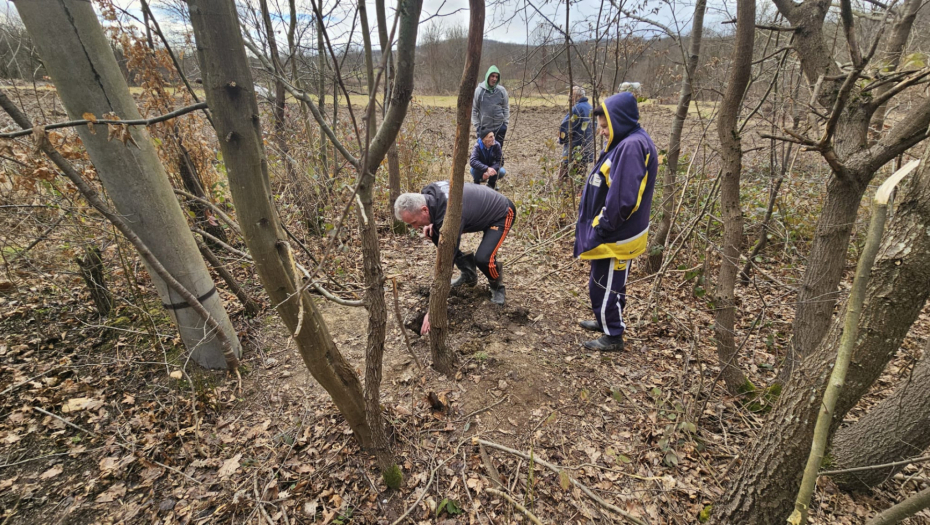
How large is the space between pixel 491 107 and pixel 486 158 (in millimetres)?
820

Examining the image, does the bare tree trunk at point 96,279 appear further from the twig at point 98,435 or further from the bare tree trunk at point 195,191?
the twig at point 98,435

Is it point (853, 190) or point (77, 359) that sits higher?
point (853, 190)

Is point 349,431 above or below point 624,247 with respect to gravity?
below

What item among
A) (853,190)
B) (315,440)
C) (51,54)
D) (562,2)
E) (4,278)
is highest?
(562,2)

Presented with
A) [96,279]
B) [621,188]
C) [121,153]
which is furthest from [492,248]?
[96,279]

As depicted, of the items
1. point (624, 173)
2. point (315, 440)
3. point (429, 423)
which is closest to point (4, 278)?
point (315, 440)

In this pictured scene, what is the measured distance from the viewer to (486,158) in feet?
19.3

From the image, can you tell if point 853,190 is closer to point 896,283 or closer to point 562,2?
point 896,283

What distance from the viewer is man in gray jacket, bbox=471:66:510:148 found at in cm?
581

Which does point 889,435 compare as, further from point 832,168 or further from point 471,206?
point 471,206

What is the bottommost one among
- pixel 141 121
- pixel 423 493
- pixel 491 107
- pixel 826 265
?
pixel 423 493

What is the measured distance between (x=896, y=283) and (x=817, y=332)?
130cm

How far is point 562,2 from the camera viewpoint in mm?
4098

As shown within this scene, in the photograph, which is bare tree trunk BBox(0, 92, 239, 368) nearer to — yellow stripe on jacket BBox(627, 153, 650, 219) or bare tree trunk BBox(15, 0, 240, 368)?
bare tree trunk BBox(15, 0, 240, 368)
